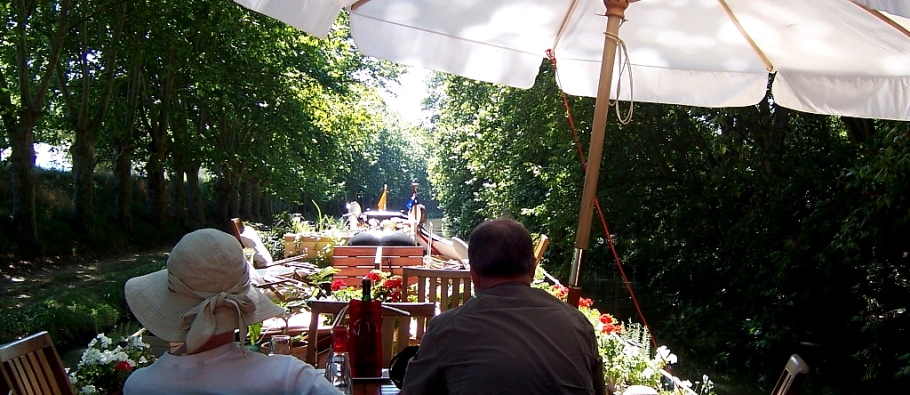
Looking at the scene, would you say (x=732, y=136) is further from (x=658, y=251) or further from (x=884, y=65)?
(x=884, y=65)

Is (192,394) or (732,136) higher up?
(732,136)

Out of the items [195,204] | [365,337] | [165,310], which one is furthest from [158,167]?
[165,310]

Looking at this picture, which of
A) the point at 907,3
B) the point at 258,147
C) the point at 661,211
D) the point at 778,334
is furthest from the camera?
the point at 258,147

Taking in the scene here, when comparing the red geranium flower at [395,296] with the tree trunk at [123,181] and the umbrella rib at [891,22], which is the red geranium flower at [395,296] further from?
the tree trunk at [123,181]

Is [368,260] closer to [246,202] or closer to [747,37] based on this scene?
[747,37]

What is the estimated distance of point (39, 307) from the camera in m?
10.9

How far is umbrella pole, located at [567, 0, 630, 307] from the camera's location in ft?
11.2

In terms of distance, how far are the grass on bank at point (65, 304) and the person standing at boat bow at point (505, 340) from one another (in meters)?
8.88

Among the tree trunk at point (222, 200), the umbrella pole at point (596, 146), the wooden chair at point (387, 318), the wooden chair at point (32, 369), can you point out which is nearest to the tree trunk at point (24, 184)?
the tree trunk at point (222, 200)

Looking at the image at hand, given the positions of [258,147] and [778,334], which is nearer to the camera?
[778,334]

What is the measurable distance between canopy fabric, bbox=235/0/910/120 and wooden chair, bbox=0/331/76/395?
6.44 ft

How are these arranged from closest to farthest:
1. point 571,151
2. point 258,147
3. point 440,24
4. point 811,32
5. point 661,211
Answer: point 811,32
point 440,24
point 571,151
point 661,211
point 258,147

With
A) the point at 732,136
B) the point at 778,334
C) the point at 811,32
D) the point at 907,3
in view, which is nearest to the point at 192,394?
the point at 907,3

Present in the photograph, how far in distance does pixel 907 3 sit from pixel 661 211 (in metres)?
14.3
